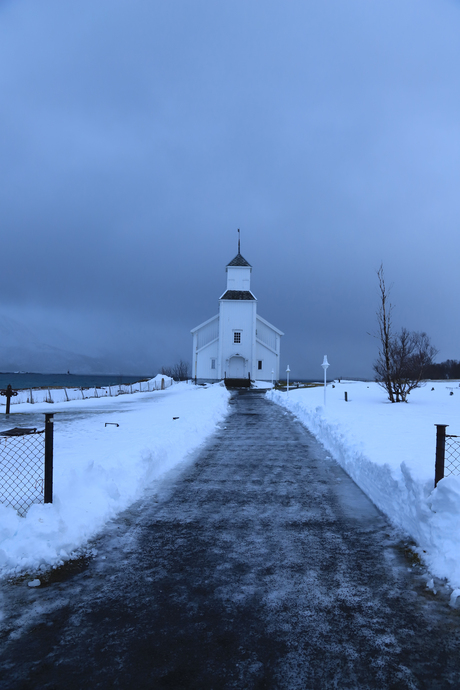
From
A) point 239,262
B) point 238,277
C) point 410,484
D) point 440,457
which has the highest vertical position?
point 239,262

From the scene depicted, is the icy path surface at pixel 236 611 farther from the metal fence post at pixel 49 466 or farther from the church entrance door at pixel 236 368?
the church entrance door at pixel 236 368

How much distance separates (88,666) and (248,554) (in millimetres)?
2272

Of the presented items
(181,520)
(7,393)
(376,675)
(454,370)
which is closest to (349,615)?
(376,675)

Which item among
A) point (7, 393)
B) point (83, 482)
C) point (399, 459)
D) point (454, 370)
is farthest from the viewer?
point (454, 370)

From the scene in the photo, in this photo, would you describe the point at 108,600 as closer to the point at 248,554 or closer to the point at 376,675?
the point at 248,554

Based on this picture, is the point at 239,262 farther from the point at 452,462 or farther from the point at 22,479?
the point at 22,479

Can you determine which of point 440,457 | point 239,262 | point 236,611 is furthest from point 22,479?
point 239,262

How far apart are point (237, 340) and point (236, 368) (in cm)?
340

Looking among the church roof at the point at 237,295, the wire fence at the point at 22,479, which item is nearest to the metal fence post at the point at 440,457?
the wire fence at the point at 22,479

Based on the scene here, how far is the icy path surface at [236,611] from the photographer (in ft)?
9.71

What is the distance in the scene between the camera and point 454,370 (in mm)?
109938

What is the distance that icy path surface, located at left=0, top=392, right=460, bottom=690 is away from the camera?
2.96m

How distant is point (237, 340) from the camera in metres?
52.2

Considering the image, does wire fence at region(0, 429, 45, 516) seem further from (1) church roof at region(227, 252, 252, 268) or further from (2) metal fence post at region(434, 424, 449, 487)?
(1) church roof at region(227, 252, 252, 268)
